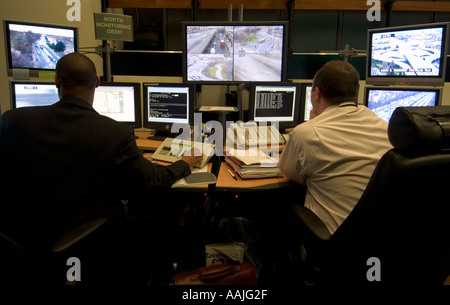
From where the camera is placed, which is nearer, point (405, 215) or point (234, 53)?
point (405, 215)

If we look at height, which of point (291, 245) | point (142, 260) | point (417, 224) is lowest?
point (142, 260)

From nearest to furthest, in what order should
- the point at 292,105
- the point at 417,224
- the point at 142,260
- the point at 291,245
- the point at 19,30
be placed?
the point at 417,224
the point at 291,245
the point at 142,260
the point at 19,30
the point at 292,105

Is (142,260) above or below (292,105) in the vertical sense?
below

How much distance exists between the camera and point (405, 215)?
86cm

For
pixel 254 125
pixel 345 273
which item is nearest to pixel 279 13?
pixel 254 125

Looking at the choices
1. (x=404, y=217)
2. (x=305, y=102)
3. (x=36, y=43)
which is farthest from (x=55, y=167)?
(x=305, y=102)

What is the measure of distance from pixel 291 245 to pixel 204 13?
3.92 m

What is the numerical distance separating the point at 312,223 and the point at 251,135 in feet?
3.10

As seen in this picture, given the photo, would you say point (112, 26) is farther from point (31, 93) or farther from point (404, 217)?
point (404, 217)

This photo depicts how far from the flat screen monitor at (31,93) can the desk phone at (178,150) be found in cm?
96

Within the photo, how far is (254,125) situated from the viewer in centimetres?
210

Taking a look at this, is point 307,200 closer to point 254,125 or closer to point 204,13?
point 254,125

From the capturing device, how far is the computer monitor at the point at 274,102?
227 centimetres

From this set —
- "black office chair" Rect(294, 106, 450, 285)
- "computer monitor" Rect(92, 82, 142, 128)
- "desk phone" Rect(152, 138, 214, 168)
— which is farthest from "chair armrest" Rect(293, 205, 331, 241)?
"computer monitor" Rect(92, 82, 142, 128)
